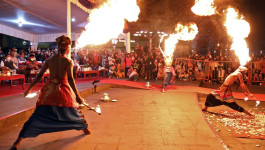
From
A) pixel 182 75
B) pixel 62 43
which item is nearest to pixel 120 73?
pixel 182 75

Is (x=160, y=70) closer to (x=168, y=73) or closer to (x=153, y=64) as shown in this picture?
(x=153, y=64)

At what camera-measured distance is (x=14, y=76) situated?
26.0ft

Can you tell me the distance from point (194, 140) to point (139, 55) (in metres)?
10.9

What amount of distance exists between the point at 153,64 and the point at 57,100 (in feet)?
35.4

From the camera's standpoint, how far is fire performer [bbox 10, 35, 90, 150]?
132 inches

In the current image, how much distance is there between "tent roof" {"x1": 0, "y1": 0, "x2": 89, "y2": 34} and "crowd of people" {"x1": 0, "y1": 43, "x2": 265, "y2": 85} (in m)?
1.86

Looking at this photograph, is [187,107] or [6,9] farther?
[6,9]

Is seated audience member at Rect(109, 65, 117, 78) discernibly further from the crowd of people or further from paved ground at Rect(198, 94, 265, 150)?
paved ground at Rect(198, 94, 265, 150)

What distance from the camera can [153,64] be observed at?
13867mm

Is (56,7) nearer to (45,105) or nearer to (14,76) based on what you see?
(14,76)

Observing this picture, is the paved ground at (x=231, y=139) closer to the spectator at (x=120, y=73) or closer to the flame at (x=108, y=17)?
the flame at (x=108, y=17)

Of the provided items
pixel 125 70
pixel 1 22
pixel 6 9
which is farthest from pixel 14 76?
pixel 125 70

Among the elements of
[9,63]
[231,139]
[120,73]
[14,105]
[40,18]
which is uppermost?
[40,18]

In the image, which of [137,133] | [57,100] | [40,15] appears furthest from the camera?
[40,15]
